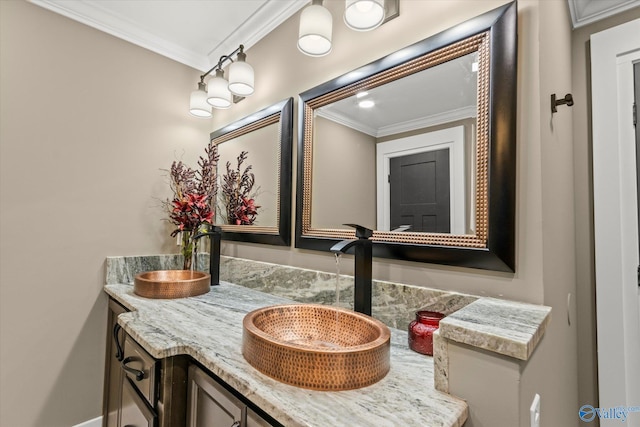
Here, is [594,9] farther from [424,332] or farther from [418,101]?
[424,332]

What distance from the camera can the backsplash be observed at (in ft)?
3.39

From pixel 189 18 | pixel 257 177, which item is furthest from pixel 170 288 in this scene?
pixel 189 18

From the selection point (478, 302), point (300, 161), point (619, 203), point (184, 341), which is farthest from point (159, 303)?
point (619, 203)

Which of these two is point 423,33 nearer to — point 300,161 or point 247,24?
point 300,161

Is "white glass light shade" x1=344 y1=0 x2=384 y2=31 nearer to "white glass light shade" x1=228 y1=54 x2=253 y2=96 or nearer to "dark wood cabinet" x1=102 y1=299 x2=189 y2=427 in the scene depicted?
"white glass light shade" x1=228 y1=54 x2=253 y2=96

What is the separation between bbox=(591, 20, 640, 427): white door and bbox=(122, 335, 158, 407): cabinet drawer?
1.85 metres

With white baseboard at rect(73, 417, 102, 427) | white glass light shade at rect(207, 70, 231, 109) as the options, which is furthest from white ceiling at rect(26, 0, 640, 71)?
white baseboard at rect(73, 417, 102, 427)

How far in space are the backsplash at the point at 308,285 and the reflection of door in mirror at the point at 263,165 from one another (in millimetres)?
286

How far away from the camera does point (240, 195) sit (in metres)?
1.92

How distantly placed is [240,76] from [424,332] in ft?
4.77

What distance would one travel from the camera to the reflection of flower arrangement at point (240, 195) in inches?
72.7

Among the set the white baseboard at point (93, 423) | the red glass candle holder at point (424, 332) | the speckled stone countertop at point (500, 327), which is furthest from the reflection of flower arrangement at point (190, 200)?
the speckled stone countertop at point (500, 327)

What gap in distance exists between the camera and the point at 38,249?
5.25 feet

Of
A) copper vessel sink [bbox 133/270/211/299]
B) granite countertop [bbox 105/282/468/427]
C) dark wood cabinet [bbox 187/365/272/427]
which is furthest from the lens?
copper vessel sink [bbox 133/270/211/299]
